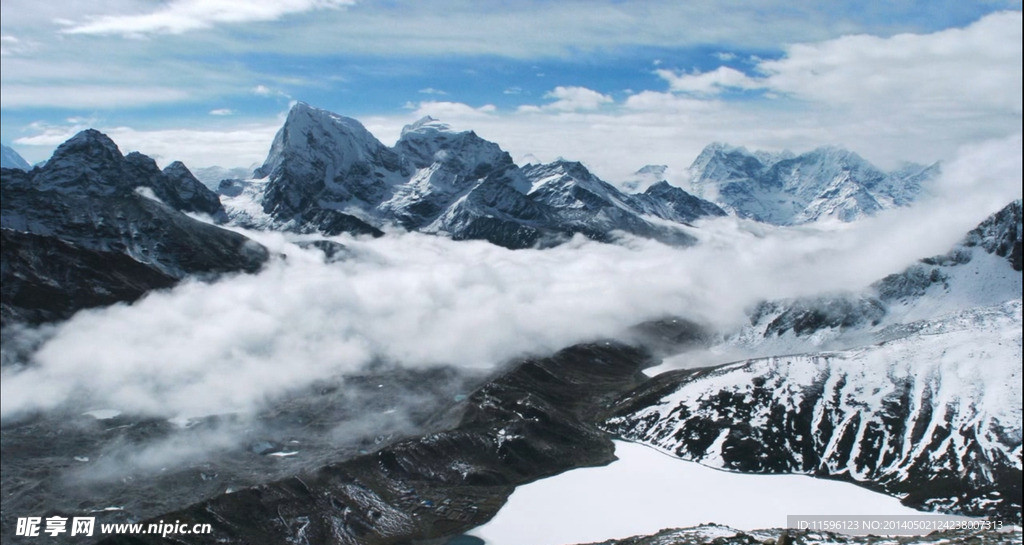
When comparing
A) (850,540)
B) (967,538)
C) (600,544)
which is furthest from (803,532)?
(600,544)

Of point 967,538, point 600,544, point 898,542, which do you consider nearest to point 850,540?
point 898,542

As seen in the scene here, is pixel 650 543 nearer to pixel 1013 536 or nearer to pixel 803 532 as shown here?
pixel 803 532

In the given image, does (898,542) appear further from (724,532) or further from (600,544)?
(600,544)

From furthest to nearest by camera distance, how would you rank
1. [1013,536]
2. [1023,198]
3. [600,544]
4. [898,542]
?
[600,544]
[898,542]
[1013,536]
[1023,198]

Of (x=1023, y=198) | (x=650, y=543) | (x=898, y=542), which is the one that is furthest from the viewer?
(x=650, y=543)

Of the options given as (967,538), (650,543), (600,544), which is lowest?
(600,544)

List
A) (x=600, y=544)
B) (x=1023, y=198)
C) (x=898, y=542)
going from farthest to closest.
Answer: (x=600, y=544) → (x=898, y=542) → (x=1023, y=198)

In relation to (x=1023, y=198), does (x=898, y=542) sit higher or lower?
lower

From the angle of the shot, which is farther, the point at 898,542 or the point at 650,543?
the point at 650,543

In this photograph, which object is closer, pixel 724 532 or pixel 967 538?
pixel 967 538
